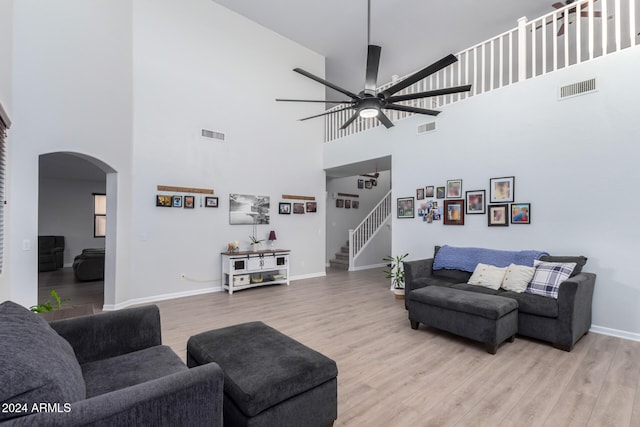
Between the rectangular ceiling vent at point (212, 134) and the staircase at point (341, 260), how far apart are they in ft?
16.4

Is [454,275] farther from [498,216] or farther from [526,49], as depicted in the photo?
[526,49]

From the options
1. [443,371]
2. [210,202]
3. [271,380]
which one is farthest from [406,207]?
[271,380]

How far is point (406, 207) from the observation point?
6.02 meters

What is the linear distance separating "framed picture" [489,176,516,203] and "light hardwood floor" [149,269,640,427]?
80.0 inches

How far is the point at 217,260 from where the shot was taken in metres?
6.12

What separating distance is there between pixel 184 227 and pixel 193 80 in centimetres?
280

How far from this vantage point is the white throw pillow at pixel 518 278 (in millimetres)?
3794

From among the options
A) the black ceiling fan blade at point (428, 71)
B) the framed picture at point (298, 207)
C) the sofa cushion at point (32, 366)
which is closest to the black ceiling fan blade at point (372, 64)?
the black ceiling fan blade at point (428, 71)

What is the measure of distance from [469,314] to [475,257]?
1546 millimetres

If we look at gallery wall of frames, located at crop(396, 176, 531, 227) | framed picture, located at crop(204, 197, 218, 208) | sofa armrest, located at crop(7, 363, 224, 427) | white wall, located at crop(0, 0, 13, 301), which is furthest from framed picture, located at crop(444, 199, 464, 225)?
white wall, located at crop(0, 0, 13, 301)

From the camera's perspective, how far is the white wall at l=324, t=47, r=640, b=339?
3.67 m

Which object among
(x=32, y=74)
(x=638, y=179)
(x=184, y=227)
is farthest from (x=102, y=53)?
(x=638, y=179)

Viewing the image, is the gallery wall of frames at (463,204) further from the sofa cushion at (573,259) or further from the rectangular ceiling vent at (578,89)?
the rectangular ceiling vent at (578,89)

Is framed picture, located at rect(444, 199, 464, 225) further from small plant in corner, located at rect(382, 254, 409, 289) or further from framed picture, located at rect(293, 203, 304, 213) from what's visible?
framed picture, located at rect(293, 203, 304, 213)
